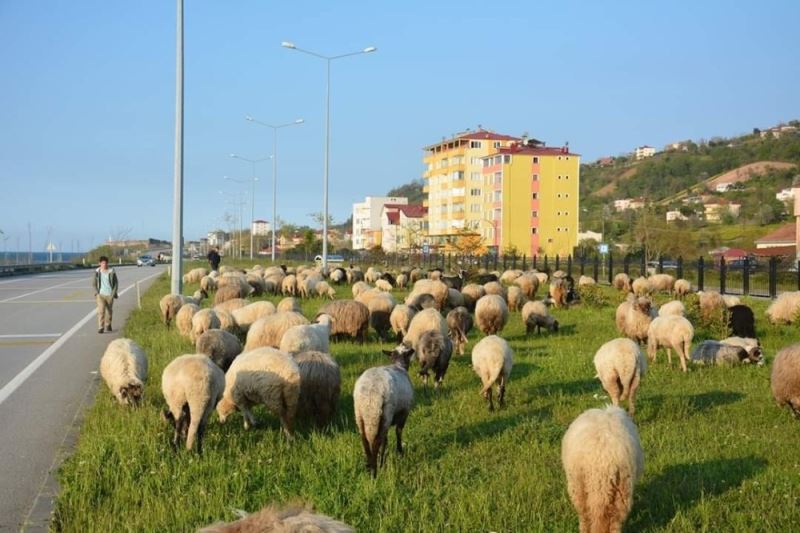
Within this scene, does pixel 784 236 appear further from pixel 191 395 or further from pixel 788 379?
pixel 191 395

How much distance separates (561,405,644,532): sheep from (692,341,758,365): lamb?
8628 millimetres

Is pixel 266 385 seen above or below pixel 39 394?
above

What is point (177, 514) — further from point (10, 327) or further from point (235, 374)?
point (10, 327)

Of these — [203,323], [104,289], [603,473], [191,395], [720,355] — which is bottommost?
[720,355]

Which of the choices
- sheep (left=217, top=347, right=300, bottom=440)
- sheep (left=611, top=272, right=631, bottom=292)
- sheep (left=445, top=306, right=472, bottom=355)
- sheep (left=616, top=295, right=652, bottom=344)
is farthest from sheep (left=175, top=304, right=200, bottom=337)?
sheep (left=611, top=272, right=631, bottom=292)

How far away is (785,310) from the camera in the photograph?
813 inches

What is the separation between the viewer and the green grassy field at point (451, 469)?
6230mm

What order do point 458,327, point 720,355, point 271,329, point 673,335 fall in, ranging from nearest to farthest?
point 271,329 < point 673,335 < point 720,355 < point 458,327

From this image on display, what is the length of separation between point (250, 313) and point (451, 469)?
9515 mm

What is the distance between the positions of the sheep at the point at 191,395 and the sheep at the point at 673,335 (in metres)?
8.10

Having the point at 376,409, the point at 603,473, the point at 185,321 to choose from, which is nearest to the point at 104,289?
the point at 185,321

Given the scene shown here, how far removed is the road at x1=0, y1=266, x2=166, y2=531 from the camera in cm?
682

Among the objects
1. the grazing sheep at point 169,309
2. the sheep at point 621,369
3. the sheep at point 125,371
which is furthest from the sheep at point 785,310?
the sheep at point 125,371

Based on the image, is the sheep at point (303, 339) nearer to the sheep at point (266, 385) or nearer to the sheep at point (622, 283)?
the sheep at point (266, 385)
